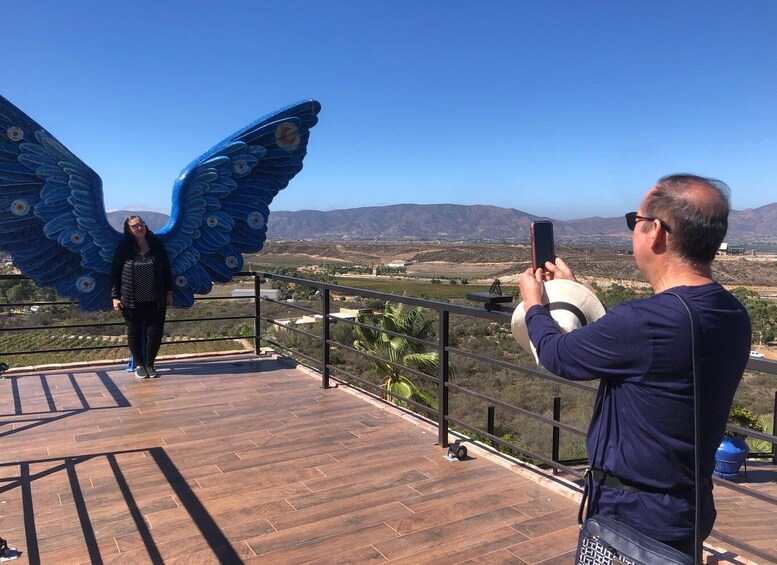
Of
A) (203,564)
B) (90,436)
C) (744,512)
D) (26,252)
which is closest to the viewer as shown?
(203,564)

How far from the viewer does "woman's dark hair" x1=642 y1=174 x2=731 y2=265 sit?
1249 millimetres

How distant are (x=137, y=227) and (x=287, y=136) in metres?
1.67

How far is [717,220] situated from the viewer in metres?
A: 1.25

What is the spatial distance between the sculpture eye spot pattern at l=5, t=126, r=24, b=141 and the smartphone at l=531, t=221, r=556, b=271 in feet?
15.5

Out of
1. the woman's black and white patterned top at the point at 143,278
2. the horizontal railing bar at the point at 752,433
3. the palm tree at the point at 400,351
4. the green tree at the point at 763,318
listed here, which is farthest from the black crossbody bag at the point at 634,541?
the green tree at the point at 763,318

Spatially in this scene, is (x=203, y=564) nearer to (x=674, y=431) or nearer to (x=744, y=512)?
(x=674, y=431)

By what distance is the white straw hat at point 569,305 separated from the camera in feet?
4.86

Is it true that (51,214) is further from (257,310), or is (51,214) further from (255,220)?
(257,310)

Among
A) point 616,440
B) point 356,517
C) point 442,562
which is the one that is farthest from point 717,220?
point 356,517

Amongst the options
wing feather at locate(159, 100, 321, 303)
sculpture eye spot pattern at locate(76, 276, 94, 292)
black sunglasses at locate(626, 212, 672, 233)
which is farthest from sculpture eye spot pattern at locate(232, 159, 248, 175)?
black sunglasses at locate(626, 212, 672, 233)

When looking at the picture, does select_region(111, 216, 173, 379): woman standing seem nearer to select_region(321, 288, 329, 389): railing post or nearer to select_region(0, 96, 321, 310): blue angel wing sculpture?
select_region(0, 96, 321, 310): blue angel wing sculpture

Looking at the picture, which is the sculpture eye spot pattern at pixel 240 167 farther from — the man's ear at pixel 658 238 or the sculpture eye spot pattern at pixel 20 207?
the man's ear at pixel 658 238

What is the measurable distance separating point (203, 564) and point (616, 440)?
1.88 meters

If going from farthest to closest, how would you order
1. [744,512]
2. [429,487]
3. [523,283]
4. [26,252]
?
[744,512], [26,252], [429,487], [523,283]
